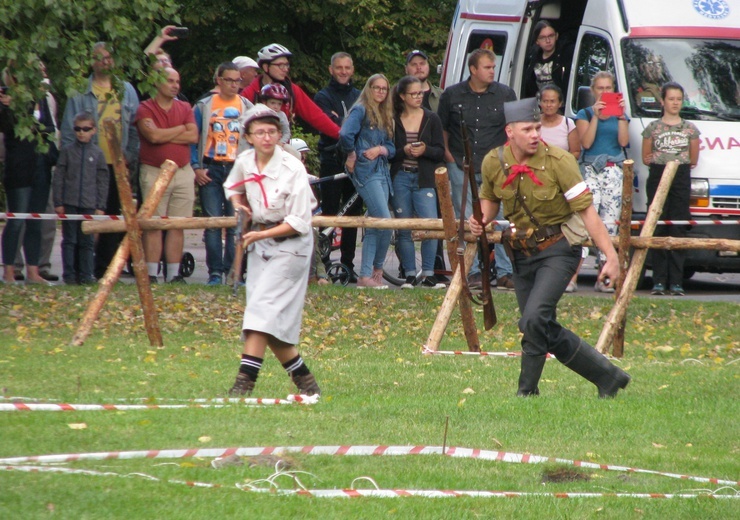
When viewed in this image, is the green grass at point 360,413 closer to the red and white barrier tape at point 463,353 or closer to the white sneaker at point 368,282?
the red and white barrier tape at point 463,353

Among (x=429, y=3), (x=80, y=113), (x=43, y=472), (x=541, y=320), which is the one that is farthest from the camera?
(x=429, y=3)

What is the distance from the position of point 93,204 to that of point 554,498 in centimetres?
917

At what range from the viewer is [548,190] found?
28.3ft

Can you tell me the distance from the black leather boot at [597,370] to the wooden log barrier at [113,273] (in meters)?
4.37

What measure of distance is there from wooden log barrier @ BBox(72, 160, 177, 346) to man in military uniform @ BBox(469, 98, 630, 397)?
377 cm

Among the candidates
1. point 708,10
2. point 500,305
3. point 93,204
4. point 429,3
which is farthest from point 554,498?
point 429,3

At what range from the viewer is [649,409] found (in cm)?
870

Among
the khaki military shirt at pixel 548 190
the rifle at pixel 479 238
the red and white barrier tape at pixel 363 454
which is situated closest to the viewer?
the red and white barrier tape at pixel 363 454

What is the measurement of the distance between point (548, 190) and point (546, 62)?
933 cm

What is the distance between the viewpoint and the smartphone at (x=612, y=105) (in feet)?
49.9

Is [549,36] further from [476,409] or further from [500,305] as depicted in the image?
[476,409]

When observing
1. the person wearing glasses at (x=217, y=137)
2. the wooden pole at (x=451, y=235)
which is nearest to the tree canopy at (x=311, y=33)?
the person wearing glasses at (x=217, y=137)

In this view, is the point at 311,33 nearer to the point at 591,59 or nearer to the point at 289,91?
the point at 591,59

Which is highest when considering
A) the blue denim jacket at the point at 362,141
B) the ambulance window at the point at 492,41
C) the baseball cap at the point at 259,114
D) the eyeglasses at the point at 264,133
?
the ambulance window at the point at 492,41
